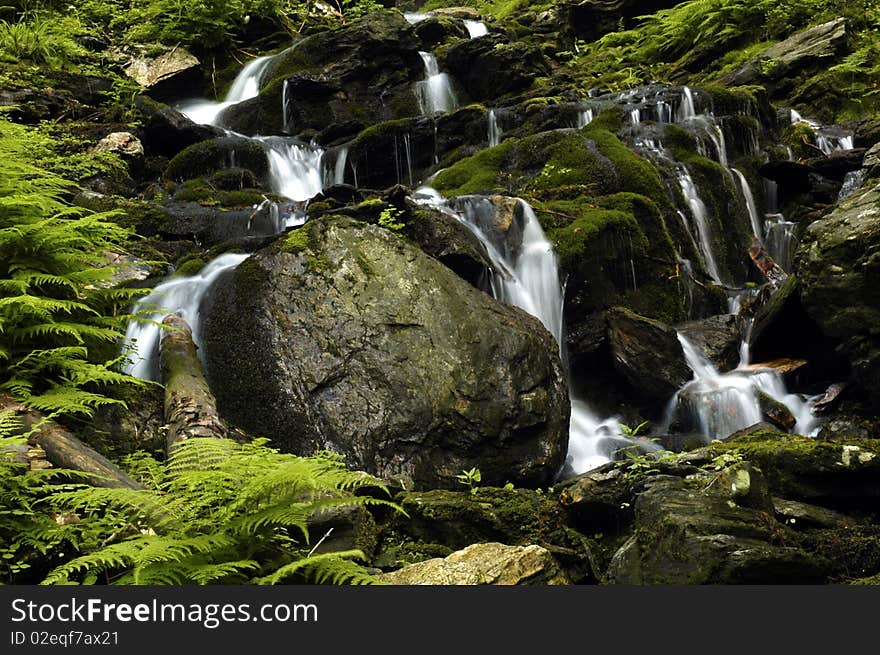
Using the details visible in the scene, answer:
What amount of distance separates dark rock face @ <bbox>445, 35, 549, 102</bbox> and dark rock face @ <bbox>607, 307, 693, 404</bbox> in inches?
525

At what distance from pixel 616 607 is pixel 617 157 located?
35.2 feet

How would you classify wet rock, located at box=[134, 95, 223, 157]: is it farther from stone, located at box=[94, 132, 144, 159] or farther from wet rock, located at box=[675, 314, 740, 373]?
wet rock, located at box=[675, 314, 740, 373]

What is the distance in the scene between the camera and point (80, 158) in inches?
500

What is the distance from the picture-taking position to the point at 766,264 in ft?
40.6

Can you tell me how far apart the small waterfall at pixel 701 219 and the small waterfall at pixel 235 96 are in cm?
1337

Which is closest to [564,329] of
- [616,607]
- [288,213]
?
[288,213]

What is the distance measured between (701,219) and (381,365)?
817cm

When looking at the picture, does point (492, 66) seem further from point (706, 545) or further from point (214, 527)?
point (214, 527)

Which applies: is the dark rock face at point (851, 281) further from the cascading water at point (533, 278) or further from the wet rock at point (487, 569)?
the wet rock at point (487, 569)

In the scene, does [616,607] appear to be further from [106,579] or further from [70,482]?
[70,482]

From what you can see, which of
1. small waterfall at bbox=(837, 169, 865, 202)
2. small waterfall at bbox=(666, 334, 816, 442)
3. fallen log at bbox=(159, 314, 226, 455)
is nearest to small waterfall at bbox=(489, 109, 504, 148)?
small waterfall at bbox=(837, 169, 865, 202)

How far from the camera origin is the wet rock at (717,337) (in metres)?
9.63

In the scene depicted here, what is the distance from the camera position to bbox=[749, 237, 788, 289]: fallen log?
39.8ft

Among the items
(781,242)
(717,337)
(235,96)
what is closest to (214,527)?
(717,337)
